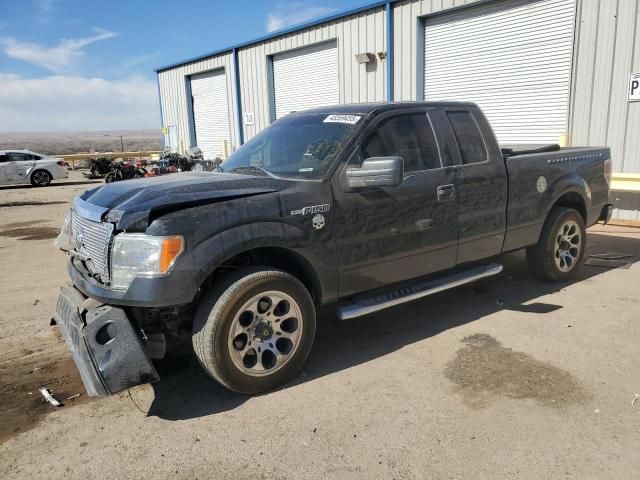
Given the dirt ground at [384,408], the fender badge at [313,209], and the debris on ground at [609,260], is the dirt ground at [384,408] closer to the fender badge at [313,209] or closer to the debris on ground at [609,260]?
the fender badge at [313,209]

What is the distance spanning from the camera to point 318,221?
12.7ft

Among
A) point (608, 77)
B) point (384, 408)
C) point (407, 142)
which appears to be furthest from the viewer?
point (608, 77)

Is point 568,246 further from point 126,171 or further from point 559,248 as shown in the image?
point 126,171

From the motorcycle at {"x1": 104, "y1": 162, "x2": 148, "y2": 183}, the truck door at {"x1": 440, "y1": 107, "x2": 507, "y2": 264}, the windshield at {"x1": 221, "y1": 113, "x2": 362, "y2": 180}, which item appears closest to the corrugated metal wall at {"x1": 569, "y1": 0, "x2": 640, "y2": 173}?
the truck door at {"x1": 440, "y1": 107, "x2": 507, "y2": 264}

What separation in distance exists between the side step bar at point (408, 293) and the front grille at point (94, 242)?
171 centimetres

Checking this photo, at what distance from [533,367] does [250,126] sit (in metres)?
16.6

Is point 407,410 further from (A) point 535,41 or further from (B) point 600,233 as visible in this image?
(A) point 535,41

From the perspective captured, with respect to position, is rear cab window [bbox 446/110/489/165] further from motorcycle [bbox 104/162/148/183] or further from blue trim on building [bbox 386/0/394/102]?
motorcycle [bbox 104/162/148/183]

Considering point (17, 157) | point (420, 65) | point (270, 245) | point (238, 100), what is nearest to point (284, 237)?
point (270, 245)

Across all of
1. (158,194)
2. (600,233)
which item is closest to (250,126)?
(600,233)

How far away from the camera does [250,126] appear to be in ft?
63.4

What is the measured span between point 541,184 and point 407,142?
185 cm

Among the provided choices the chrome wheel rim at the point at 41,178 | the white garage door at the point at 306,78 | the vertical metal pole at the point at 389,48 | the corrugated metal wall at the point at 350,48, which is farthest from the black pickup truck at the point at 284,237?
the chrome wheel rim at the point at 41,178

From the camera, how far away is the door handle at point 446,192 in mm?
4586
